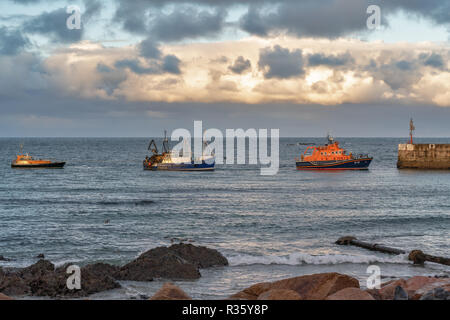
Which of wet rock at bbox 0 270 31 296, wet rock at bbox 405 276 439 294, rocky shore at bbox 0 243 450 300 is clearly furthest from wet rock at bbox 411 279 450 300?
wet rock at bbox 0 270 31 296

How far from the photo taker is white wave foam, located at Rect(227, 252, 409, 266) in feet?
63.6

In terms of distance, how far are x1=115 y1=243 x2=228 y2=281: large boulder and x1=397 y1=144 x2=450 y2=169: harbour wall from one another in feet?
196

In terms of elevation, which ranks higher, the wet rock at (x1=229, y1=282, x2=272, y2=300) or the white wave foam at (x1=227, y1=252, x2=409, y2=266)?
the wet rock at (x1=229, y1=282, x2=272, y2=300)

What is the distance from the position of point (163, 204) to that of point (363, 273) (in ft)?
81.6

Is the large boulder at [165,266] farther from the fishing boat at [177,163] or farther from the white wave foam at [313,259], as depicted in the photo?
the fishing boat at [177,163]

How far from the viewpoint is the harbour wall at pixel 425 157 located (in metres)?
Result: 69.9

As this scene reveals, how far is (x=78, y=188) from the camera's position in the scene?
53.1m

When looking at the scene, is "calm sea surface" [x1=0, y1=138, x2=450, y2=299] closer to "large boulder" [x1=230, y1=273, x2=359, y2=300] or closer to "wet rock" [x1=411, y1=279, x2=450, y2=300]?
"large boulder" [x1=230, y1=273, x2=359, y2=300]

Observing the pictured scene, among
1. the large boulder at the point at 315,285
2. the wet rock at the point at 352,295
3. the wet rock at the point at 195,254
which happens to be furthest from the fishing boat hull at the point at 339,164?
the wet rock at the point at 352,295

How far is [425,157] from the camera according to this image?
70625 mm

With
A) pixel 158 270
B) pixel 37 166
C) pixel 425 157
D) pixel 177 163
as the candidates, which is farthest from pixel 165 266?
pixel 37 166

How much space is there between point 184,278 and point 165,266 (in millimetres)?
803
